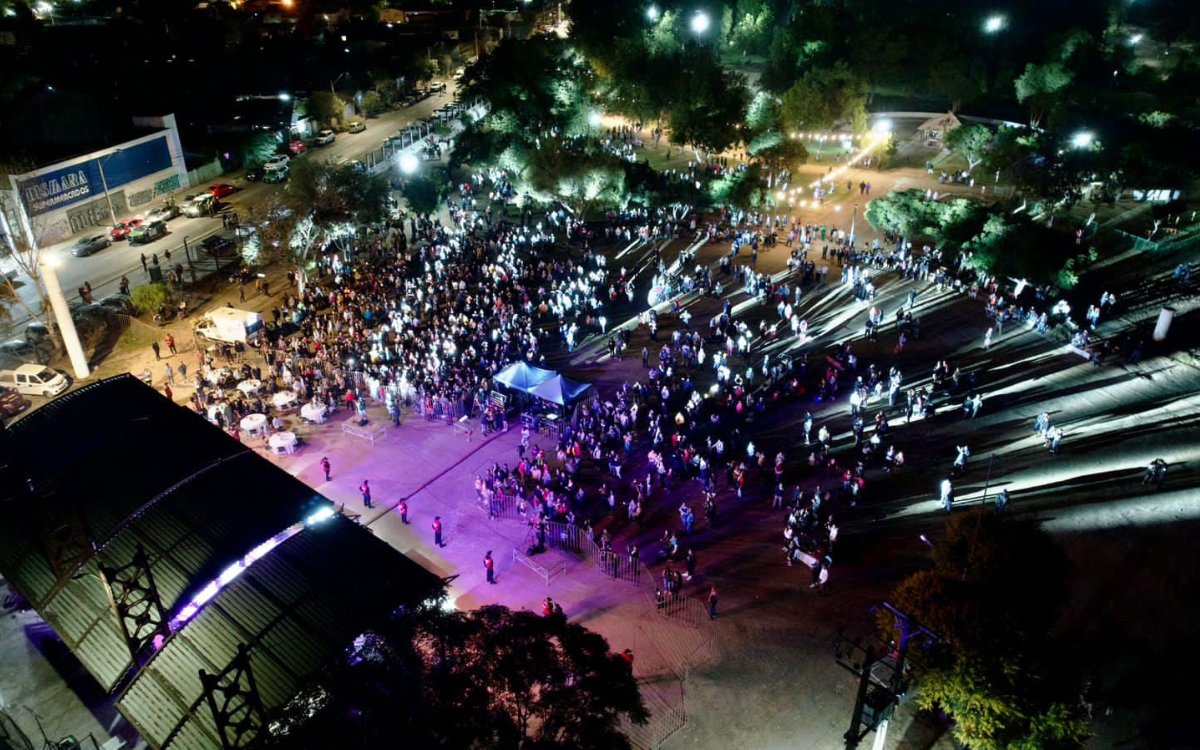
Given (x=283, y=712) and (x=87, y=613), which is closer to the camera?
(x=283, y=712)

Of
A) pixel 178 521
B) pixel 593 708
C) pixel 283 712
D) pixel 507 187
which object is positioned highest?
pixel 593 708

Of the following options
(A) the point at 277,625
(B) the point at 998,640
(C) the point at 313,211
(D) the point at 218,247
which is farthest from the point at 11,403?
(B) the point at 998,640

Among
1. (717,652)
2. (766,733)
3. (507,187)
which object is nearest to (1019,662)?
(766,733)

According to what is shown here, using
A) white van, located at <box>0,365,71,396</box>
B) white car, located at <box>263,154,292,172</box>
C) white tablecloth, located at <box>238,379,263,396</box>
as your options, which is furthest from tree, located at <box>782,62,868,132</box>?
white van, located at <box>0,365,71,396</box>

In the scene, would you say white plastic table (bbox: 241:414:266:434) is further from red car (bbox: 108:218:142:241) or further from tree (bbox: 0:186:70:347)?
red car (bbox: 108:218:142:241)

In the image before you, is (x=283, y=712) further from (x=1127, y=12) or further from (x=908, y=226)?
(x=1127, y=12)

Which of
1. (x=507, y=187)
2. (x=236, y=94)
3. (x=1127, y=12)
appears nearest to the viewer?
(x=507, y=187)
